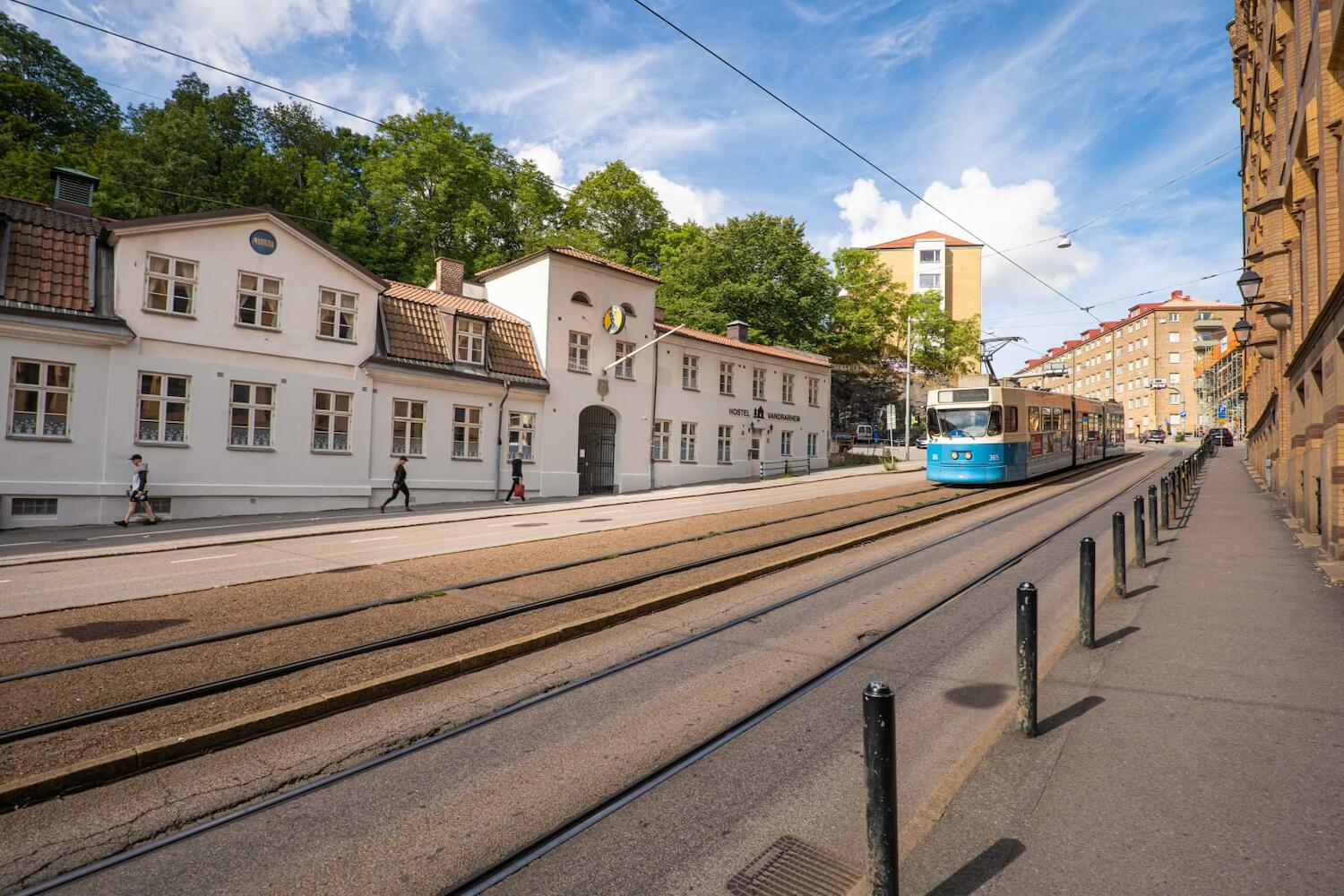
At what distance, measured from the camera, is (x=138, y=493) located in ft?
54.5

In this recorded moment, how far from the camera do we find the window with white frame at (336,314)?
20.7m

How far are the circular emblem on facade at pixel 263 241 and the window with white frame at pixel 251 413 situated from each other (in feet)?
12.6

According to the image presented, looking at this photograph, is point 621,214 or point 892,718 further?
point 621,214

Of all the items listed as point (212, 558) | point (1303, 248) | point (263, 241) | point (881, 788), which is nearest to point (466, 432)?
point (263, 241)

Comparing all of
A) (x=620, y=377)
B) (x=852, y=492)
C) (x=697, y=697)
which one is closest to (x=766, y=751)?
(x=697, y=697)

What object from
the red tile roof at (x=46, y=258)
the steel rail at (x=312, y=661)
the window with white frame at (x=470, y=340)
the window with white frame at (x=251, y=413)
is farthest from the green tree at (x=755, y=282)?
the steel rail at (x=312, y=661)

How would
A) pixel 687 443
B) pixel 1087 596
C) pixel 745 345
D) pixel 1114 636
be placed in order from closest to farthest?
pixel 1087 596
pixel 1114 636
pixel 687 443
pixel 745 345

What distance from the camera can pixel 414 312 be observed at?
2311 centimetres

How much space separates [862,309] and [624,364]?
2642 centimetres

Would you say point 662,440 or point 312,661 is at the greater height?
point 662,440

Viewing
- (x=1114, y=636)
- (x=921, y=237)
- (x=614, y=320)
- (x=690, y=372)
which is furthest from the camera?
(x=921, y=237)

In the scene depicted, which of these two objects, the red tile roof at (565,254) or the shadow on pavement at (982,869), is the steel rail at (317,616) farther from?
the red tile roof at (565,254)

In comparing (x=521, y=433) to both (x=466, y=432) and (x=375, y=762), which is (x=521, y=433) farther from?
(x=375, y=762)

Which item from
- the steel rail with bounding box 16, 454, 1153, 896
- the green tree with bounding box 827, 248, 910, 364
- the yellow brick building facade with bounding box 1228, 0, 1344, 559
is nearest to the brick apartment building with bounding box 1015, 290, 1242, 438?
the green tree with bounding box 827, 248, 910, 364
